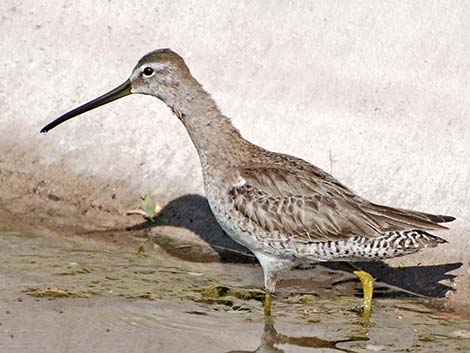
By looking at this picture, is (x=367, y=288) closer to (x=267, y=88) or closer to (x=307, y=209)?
(x=307, y=209)

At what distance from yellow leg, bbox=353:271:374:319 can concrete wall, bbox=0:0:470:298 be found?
3.52ft

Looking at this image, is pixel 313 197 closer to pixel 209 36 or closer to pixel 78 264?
pixel 78 264

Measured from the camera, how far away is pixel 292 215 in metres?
7.92

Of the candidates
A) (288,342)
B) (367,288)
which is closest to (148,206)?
(367,288)

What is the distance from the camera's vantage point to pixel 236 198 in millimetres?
7922

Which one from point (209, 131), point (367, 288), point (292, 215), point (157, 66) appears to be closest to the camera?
point (292, 215)

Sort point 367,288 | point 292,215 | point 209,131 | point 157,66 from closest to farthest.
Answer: point 292,215
point 367,288
point 209,131
point 157,66

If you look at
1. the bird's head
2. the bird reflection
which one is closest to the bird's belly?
→ the bird reflection

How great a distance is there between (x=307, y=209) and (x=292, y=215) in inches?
4.5

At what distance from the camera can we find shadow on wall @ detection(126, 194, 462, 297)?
8.48 meters

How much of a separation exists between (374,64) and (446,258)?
2010mm

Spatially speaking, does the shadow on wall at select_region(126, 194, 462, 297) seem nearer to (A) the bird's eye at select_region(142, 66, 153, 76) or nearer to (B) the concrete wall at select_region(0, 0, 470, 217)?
(B) the concrete wall at select_region(0, 0, 470, 217)

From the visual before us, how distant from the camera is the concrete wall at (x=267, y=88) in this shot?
30.6ft

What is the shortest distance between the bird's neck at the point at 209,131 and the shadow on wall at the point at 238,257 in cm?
111
